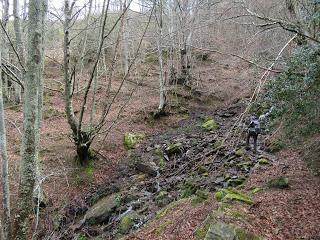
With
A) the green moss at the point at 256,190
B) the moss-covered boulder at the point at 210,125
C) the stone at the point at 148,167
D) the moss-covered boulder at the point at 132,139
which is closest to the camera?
the green moss at the point at 256,190

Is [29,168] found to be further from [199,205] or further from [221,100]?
[221,100]

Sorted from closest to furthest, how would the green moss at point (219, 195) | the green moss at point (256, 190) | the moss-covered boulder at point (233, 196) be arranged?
the moss-covered boulder at point (233, 196) → the green moss at point (219, 195) → the green moss at point (256, 190)

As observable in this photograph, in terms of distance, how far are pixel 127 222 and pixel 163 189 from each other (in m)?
1.84

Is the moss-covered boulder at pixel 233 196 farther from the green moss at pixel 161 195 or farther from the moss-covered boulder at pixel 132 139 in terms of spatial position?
the moss-covered boulder at pixel 132 139

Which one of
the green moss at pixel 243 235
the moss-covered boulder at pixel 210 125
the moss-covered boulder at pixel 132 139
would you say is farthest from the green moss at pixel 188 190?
the moss-covered boulder at pixel 210 125

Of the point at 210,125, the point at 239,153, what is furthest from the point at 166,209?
the point at 210,125

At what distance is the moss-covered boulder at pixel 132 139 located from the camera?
44.8 feet

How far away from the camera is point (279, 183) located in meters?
7.77

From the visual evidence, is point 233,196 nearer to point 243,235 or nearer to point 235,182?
point 235,182

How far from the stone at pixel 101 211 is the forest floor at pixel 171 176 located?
244 millimetres

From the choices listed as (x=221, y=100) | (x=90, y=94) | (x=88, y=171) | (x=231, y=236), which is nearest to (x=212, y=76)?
(x=221, y=100)

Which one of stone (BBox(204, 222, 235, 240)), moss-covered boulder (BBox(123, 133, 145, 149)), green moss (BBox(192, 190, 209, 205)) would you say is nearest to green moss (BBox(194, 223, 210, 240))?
stone (BBox(204, 222, 235, 240))

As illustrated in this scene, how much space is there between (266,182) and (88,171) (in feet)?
19.9

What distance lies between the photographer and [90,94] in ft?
64.3
